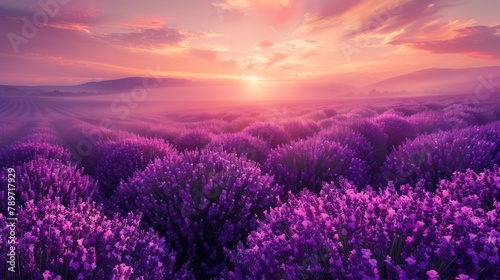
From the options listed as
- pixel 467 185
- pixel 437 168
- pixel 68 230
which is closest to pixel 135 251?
pixel 68 230

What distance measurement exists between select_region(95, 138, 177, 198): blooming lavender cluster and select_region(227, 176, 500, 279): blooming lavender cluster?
143 inches

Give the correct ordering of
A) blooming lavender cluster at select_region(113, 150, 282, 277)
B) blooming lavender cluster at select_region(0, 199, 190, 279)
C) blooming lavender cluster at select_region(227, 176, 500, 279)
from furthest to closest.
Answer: blooming lavender cluster at select_region(113, 150, 282, 277), blooming lavender cluster at select_region(0, 199, 190, 279), blooming lavender cluster at select_region(227, 176, 500, 279)

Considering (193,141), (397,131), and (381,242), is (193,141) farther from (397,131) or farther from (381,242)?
(381,242)

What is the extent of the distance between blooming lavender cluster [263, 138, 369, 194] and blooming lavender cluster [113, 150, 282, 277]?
56 centimetres

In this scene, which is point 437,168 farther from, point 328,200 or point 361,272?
point 361,272

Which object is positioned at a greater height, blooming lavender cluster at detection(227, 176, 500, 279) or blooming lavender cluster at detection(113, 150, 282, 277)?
blooming lavender cluster at detection(227, 176, 500, 279)

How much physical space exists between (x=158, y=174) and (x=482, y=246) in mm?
3450

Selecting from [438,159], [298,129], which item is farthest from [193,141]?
[438,159]

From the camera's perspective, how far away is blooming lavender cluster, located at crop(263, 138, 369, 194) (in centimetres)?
489

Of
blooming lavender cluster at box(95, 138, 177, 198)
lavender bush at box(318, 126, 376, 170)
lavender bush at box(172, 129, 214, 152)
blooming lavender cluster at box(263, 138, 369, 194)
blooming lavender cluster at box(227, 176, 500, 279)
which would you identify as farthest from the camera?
lavender bush at box(172, 129, 214, 152)

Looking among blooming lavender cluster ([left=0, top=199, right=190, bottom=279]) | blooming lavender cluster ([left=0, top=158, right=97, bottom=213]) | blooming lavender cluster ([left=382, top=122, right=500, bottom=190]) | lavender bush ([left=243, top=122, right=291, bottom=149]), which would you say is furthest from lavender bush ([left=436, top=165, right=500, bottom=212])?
lavender bush ([left=243, top=122, right=291, bottom=149])

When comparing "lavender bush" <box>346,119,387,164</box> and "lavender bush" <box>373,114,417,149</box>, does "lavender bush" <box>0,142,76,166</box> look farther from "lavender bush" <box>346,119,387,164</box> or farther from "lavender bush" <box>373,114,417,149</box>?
"lavender bush" <box>373,114,417,149</box>

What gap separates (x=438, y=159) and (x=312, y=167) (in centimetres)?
157

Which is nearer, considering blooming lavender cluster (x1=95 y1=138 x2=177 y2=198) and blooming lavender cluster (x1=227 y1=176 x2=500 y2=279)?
blooming lavender cluster (x1=227 y1=176 x2=500 y2=279)
